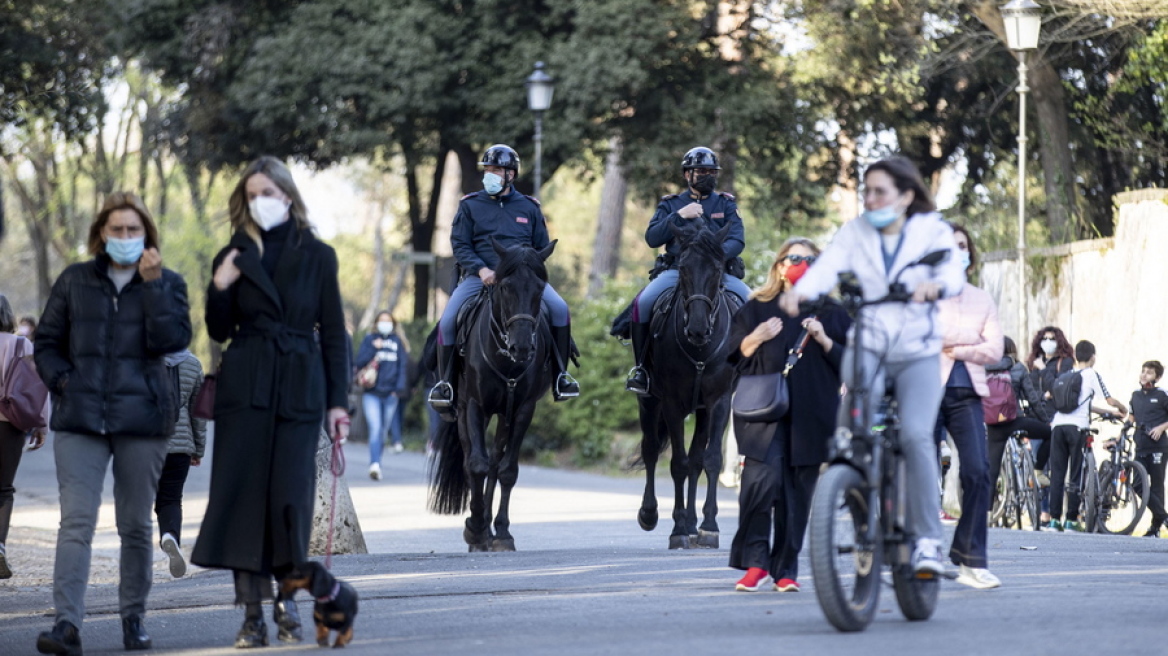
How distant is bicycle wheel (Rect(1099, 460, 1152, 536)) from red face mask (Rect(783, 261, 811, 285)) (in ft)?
35.6

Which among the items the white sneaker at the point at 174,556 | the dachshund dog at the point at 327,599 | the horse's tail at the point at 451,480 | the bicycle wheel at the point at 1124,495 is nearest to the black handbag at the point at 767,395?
the dachshund dog at the point at 327,599

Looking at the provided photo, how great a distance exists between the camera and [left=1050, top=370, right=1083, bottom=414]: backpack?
19.1m

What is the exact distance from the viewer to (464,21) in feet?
105

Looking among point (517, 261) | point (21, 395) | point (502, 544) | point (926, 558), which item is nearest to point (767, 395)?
point (926, 558)

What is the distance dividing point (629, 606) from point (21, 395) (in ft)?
17.2

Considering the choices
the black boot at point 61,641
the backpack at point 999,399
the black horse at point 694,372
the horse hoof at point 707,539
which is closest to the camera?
the black boot at point 61,641

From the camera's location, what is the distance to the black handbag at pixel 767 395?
9055 mm

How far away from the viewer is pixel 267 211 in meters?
7.75

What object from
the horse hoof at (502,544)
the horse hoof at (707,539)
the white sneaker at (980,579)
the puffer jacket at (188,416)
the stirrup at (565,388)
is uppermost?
the stirrup at (565,388)

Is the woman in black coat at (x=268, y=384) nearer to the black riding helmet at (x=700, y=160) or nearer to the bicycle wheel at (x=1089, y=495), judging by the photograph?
the black riding helmet at (x=700, y=160)

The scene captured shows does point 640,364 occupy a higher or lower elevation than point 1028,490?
higher

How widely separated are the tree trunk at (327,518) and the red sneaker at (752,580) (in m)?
4.76

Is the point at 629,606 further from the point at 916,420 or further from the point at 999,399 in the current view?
the point at 999,399

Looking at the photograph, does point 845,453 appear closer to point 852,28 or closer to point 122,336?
point 122,336
